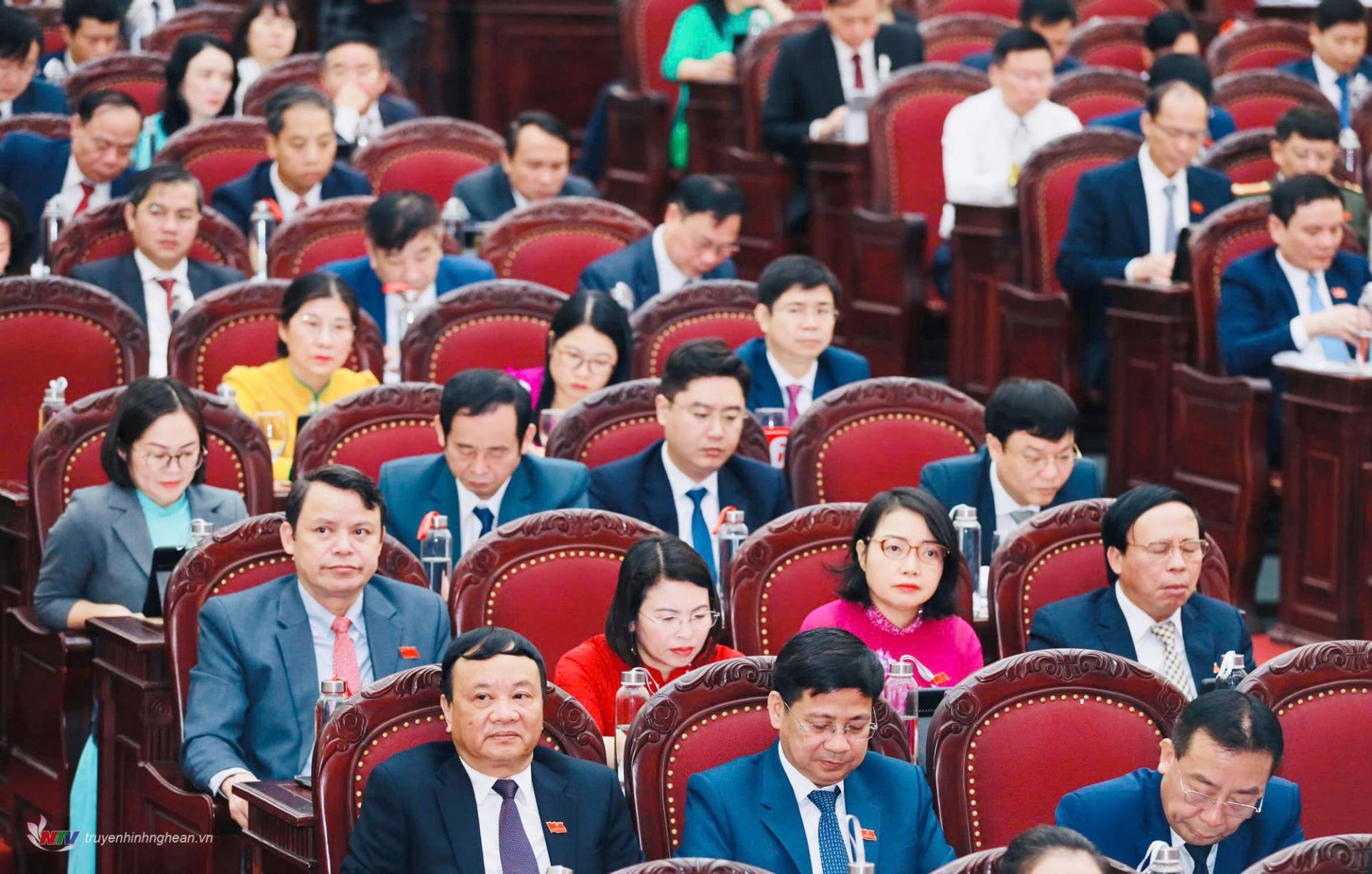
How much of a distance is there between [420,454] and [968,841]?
1.69 metres

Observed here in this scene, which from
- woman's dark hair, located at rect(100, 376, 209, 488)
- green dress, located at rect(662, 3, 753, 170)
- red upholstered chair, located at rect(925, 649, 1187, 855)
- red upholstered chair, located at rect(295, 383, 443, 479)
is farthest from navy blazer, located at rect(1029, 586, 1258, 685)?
green dress, located at rect(662, 3, 753, 170)

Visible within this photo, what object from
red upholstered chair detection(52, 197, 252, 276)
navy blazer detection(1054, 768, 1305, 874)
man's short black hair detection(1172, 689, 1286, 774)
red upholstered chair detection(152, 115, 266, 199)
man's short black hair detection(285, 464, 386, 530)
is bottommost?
navy blazer detection(1054, 768, 1305, 874)

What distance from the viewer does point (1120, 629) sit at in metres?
3.75

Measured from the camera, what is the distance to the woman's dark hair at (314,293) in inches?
191

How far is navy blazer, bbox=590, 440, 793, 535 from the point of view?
14.2ft

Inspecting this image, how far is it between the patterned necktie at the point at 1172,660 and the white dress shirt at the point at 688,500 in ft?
3.04

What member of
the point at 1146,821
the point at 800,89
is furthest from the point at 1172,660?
the point at 800,89

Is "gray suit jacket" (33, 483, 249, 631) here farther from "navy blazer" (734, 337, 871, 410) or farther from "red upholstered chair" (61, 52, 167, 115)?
"red upholstered chair" (61, 52, 167, 115)

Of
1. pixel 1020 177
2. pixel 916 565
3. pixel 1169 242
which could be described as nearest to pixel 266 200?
pixel 1020 177

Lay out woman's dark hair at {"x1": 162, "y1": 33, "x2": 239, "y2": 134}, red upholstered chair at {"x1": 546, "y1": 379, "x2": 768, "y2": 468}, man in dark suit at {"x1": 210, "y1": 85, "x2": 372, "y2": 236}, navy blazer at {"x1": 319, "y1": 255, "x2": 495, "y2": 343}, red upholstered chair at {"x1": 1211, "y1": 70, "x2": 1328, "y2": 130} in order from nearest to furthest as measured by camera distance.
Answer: red upholstered chair at {"x1": 546, "y1": 379, "x2": 768, "y2": 468}
navy blazer at {"x1": 319, "y1": 255, "x2": 495, "y2": 343}
man in dark suit at {"x1": 210, "y1": 85, "x2": 372, "y2": 236}
woman's dark hair at {"x1": 162, "y1": 33, "x2": 239, "y2": 134}
red upholstered chair at {"x1": 1211, "y1": 70, "x2": 1328, "y2": 130}

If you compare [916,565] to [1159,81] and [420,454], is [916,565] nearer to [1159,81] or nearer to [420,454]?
[420,454]

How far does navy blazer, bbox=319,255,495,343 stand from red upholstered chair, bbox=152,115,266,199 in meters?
1.17

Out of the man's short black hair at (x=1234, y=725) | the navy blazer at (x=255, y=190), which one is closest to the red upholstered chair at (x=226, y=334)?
the navy blazer at (x=255, y=190)

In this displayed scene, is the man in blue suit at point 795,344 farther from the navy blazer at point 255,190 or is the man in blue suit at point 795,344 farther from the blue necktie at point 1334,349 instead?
the navy blazer at point 255,190
